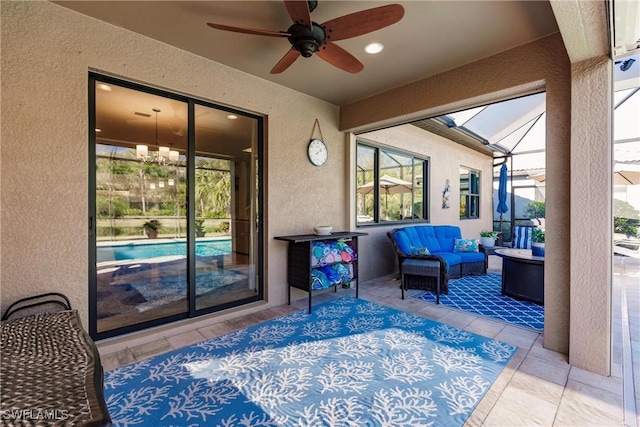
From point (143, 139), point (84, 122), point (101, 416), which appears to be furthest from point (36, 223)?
point (143, 139)

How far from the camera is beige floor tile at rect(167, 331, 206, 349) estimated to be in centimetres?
271

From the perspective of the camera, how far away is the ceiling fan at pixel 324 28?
189 cm

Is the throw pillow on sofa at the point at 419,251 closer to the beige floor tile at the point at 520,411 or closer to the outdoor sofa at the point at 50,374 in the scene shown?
the beige floor tile at the point at 520,411

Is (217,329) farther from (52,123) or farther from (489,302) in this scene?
(489,302)

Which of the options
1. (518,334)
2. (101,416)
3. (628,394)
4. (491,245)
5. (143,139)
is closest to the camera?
(101,416)

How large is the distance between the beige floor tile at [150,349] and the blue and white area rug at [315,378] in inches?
4.5

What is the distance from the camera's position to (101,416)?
1019 mm

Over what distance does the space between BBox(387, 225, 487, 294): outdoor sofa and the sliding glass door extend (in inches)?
89.0

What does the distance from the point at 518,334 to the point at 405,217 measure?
11.5 feet

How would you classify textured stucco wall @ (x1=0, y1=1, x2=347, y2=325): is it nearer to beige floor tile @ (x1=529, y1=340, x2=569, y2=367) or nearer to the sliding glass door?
the sliding glass door

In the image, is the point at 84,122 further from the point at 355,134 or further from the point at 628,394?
the point at 628,394

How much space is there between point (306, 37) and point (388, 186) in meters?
3.99

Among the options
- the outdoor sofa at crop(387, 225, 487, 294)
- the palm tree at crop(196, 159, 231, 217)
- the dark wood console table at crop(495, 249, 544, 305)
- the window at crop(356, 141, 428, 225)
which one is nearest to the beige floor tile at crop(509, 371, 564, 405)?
the outdoor sofa at crop(387, 225, 487, 294)

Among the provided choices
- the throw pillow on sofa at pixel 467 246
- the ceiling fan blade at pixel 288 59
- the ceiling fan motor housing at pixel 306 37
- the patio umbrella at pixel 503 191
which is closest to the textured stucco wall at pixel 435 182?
the patio umbrella at pixel 503 191
